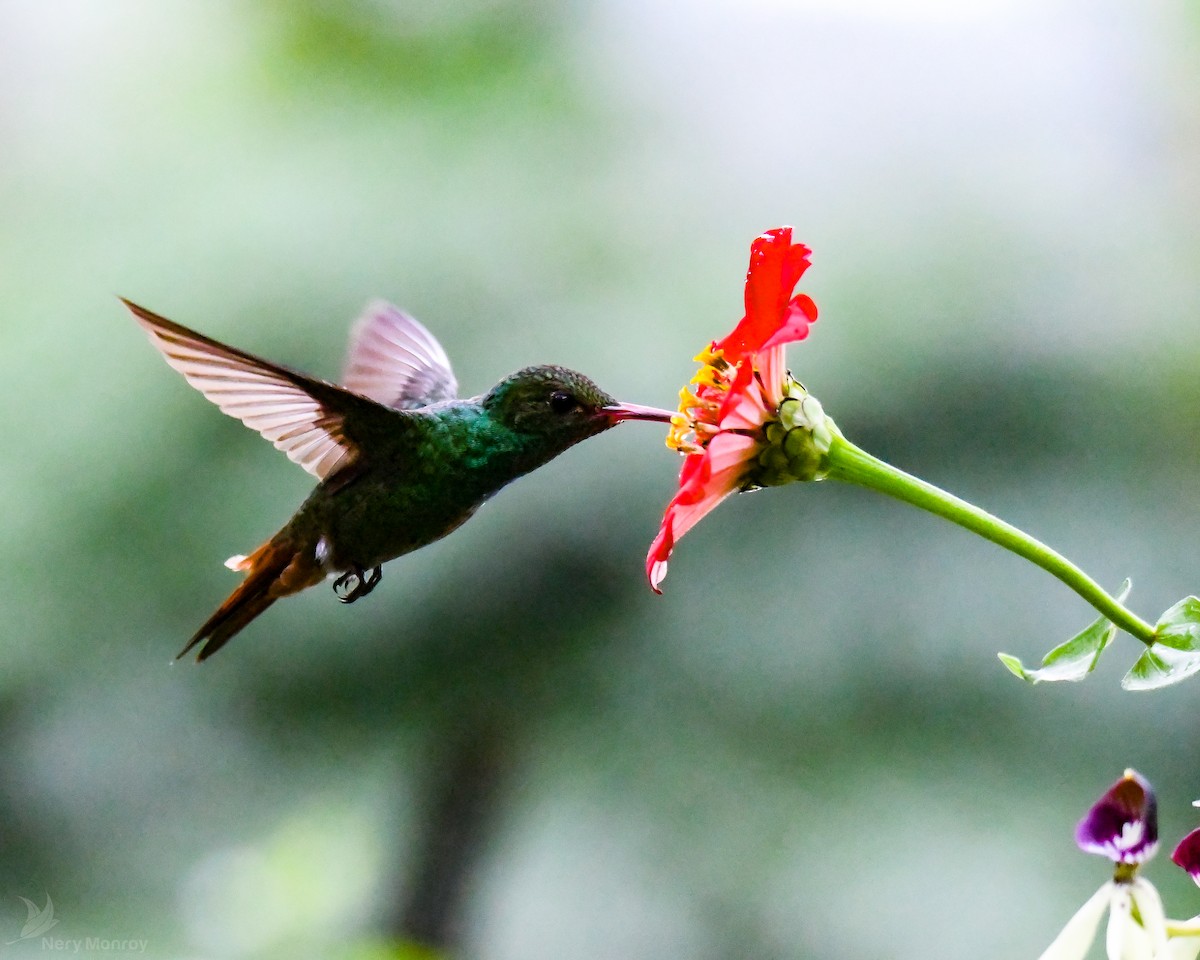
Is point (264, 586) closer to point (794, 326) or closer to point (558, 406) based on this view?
point (558, 406)

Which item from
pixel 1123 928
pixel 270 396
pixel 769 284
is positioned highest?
pixel 769 284

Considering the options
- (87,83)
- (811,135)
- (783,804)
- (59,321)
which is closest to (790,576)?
(783,804)

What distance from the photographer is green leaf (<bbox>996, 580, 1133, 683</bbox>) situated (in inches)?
19.5

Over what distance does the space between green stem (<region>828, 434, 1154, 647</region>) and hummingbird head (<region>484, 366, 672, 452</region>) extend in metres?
0.15

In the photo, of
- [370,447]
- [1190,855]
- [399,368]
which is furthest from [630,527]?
[1190,855]

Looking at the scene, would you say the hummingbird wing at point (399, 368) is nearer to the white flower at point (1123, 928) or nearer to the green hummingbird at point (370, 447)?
the green hummingbird at point (370, 447)

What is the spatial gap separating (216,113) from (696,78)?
751 millimetres

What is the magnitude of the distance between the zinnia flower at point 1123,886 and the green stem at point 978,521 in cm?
7

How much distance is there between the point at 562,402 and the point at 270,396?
0.18 meters

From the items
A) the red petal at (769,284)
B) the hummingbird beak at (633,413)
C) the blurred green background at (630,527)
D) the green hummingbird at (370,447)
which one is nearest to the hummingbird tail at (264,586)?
the green hummingbird at (370,447)

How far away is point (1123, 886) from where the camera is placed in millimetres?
431

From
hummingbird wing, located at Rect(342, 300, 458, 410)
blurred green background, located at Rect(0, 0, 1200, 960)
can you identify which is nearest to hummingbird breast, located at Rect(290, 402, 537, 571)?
hummingbird wing, located at Rect(342, 300, 458, 410)

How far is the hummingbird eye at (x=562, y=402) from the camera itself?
2.21 ft

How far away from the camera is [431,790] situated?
1373mm
